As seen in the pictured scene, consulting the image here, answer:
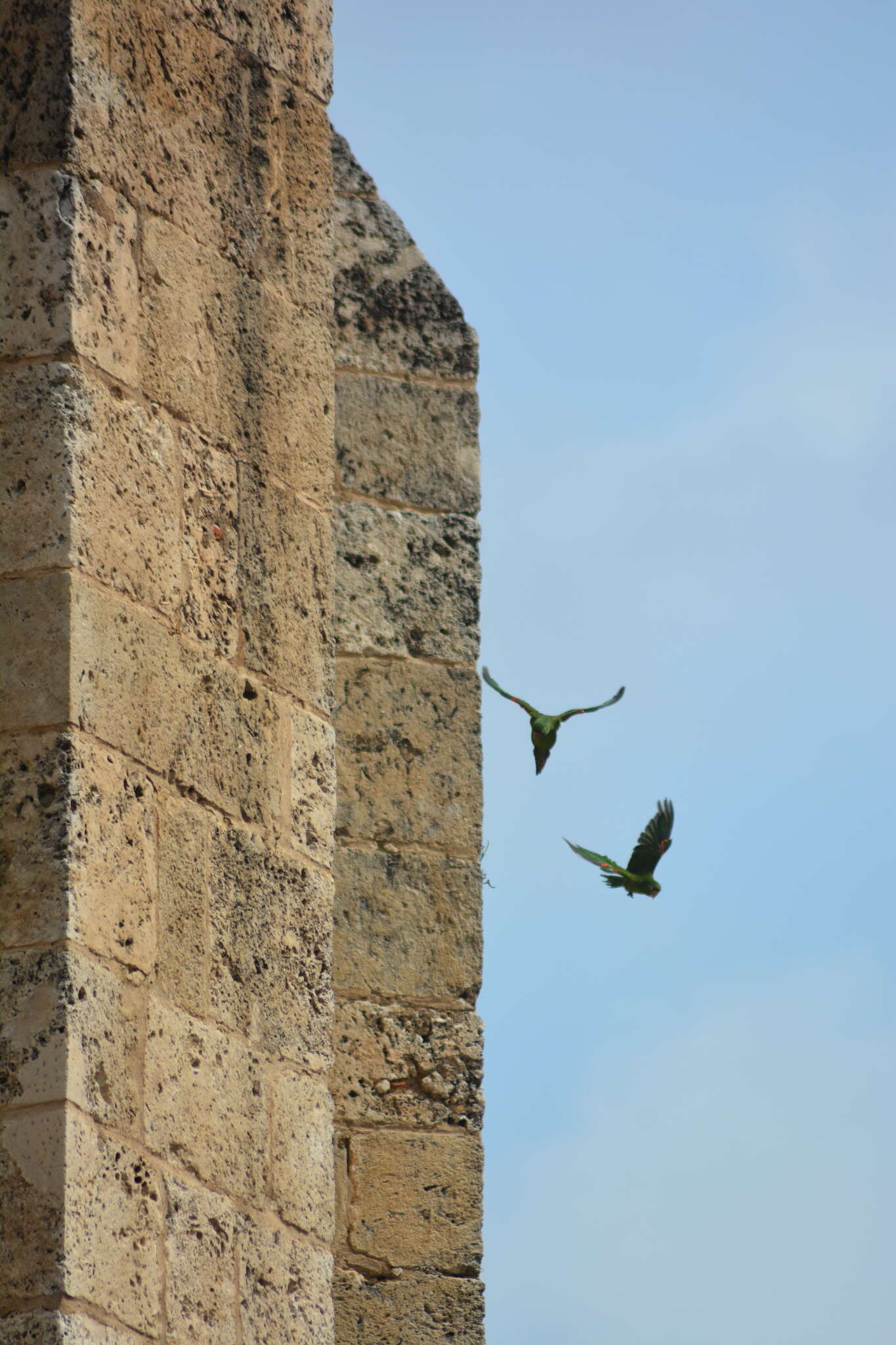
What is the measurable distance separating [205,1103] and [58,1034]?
1.25 feet

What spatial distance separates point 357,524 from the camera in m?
5.10

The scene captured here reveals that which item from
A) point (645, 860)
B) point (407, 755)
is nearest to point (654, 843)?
point (645, 860)

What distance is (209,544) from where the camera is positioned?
11.1 feet

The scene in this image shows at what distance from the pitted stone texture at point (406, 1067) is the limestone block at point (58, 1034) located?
1891 mm

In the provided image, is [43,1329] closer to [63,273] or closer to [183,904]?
[183,904]

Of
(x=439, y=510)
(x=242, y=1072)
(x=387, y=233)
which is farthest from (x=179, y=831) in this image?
(x=387, y=233)

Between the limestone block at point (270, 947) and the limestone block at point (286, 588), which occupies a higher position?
the limestone block at point (286, 588)

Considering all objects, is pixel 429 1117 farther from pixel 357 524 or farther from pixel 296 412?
pixel 296 412

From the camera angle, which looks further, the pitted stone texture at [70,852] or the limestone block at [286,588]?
the limestone block at [286,588]

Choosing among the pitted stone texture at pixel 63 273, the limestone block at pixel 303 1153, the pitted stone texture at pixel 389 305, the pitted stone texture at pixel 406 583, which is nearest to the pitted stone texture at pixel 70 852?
the limestone block at pixel 303 1153

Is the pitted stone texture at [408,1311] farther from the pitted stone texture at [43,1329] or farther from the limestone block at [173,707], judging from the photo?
the pitted stone texture at [43,1329]

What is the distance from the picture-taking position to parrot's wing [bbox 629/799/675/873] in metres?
6.30

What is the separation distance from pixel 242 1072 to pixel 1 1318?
24.0 inches

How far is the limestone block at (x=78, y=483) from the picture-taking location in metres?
3.01
